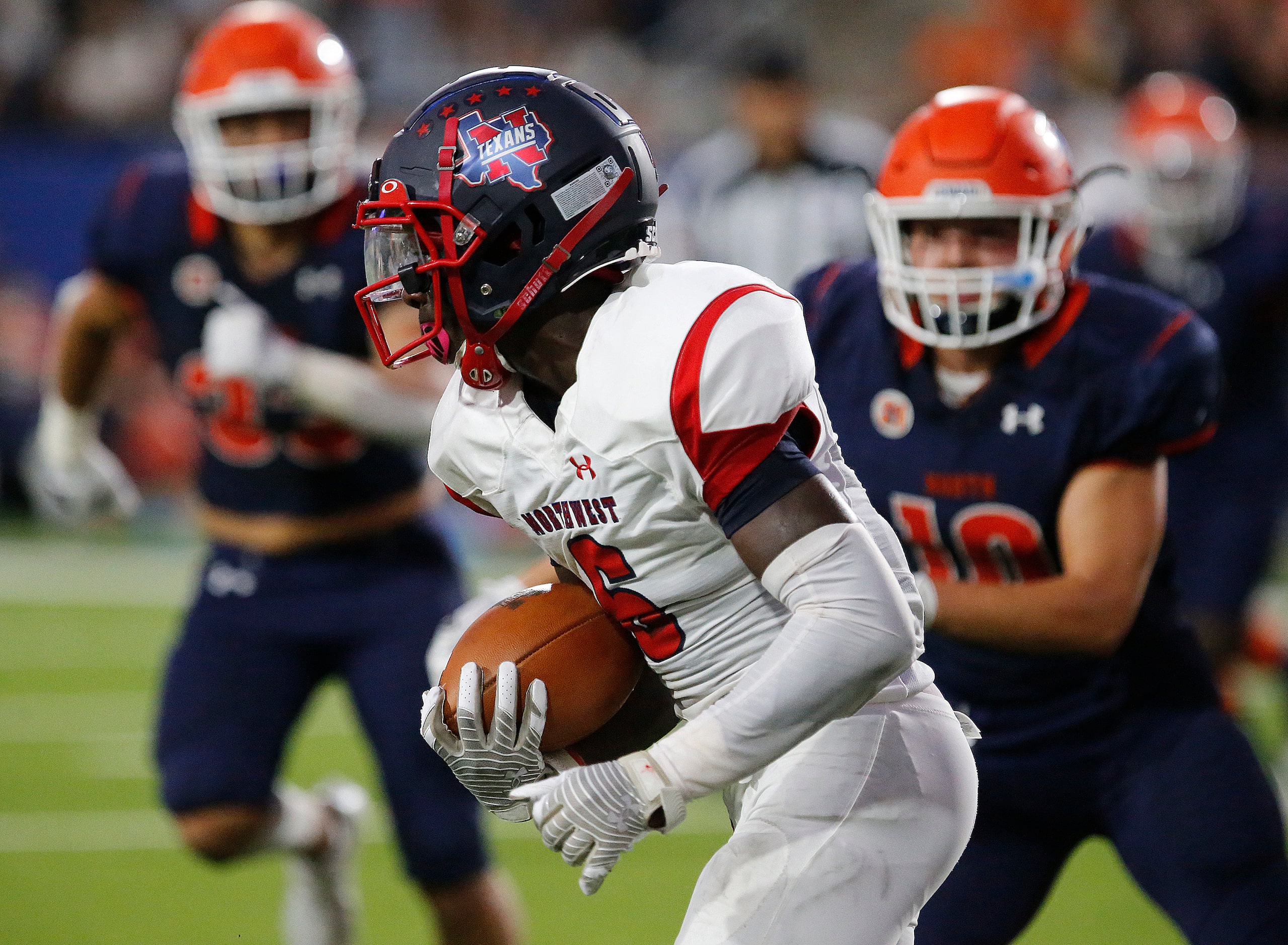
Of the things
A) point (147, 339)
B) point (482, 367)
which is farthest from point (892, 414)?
point (147, 339)

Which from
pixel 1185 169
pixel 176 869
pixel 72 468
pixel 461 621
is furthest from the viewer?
pixel 1185 169

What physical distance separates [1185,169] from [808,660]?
3539 mm

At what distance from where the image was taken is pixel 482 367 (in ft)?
6.57

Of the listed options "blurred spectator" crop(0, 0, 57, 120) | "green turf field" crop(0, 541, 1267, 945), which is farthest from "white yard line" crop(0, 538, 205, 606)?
"blurred spectator" crop(0, 0, 57, 120)

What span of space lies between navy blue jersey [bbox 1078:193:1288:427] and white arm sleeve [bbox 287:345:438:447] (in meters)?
2.16

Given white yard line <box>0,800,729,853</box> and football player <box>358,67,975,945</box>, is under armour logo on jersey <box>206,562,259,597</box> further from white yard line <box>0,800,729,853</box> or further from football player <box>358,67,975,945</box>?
football player <box>358,67,975,945</box>

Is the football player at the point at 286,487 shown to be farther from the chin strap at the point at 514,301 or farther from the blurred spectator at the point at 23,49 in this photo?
the blurred spectator at the point at 23,49

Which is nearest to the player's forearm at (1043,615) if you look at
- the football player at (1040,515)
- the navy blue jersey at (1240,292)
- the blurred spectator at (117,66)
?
the football player at (1040,515)

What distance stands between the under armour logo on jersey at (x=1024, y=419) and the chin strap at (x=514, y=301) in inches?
33.7

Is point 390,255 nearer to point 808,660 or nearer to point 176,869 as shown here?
point 808,660

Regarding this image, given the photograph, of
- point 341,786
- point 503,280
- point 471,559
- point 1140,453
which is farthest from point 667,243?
point 503,280

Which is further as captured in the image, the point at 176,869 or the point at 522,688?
the point at 176,869

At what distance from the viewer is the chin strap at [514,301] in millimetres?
1951

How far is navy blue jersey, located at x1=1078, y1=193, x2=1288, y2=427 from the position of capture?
4691 mm
